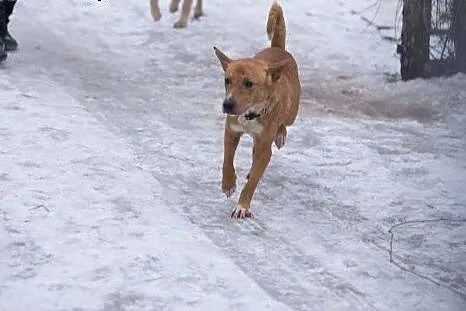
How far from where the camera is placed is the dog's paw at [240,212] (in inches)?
213

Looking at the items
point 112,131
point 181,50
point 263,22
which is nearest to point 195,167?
point 112,131

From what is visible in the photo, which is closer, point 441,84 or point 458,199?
point 458,199

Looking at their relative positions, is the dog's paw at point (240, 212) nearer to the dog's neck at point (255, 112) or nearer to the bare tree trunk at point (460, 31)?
the dog's neck at point (255, 112)

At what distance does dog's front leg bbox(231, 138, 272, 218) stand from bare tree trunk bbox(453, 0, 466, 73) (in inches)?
153

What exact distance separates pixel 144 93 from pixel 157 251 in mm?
3638

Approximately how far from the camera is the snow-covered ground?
4465 millimetres

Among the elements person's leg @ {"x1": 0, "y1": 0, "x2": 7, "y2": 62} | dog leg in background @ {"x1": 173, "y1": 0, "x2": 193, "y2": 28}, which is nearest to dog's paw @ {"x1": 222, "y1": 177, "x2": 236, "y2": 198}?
person's leg @ {"x1": 0, "y1": 0, "x2": 7, "y2": 62}

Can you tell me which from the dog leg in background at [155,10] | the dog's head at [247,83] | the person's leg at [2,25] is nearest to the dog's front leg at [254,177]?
the dog's head at [247,83]

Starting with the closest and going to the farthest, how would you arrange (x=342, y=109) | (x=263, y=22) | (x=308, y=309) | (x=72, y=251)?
(x=308, y=309) < (x=72, y=251) < (x=342, y=109) < (x=263, y=22)

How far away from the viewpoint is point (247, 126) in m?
5.55

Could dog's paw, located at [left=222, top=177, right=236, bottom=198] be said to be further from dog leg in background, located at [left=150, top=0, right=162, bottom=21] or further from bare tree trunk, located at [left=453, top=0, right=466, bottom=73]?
dog leg in background, located at [left=150, top=0, right=162, bottom=21]

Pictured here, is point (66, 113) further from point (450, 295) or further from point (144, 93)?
point (450, 295)

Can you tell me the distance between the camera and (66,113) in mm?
7258

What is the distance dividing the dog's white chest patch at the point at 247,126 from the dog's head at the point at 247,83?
9 centimetres
